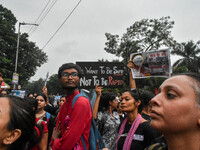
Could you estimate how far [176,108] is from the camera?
1038 mm

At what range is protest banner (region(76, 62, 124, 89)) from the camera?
4.71 m

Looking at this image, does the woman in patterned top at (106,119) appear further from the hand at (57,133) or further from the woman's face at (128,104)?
the hand at (57,133)

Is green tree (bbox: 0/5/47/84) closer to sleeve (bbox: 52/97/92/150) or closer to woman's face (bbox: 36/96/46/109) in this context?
woman's face (bbox: 36/96/46/109)

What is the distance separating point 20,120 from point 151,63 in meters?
3.20

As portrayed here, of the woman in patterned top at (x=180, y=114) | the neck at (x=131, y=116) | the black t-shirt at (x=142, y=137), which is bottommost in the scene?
the black t-shirt at (x=142, y=137)

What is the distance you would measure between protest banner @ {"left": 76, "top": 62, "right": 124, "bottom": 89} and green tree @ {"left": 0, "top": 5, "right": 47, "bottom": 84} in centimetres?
2055

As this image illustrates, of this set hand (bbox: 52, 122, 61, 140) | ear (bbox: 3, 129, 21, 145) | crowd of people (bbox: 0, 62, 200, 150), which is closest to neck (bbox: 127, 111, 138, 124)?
crowd of people (bbox: 0, 62, 200, 150)

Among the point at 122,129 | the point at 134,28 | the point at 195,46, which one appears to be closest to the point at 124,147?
the point at 122,129

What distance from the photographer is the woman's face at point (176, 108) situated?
1031 mm

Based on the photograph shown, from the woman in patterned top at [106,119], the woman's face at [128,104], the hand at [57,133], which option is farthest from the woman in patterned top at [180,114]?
the woman in patterned top at [106,119]

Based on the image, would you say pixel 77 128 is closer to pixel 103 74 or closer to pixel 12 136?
pixel 12 136

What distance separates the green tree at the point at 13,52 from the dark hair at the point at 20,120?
913 inches

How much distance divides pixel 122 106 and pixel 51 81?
63652 millimetres

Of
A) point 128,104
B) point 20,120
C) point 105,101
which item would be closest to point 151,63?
point 105,101
